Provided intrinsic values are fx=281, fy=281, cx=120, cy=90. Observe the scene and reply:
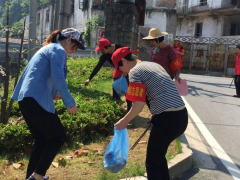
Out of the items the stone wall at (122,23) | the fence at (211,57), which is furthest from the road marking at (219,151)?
the fence at (211,57)

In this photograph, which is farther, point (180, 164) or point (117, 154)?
point (180, 164)

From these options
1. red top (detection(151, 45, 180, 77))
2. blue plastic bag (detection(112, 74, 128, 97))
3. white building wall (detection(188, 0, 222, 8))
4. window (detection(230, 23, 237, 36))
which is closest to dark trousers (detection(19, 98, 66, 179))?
blue plastic bag (detection(112, 74, 128, 97))

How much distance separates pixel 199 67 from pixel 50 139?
25.9 metres

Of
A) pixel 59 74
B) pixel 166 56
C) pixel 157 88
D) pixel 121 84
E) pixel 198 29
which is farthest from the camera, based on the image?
pixel 198 29

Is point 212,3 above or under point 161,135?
above

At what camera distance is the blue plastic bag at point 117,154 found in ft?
10.1

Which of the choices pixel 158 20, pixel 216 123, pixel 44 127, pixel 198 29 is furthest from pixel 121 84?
pixel 198 29

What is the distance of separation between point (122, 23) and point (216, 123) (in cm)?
624

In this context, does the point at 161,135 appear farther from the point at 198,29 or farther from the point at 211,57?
the point at 198,29

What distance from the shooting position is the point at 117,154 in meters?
3.12

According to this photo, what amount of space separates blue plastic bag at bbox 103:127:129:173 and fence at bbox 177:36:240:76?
24967mm

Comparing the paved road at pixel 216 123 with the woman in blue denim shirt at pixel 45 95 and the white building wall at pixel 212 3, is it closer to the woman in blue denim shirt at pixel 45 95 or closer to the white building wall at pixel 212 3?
the woman in blue denim shirt at pixel 45 95

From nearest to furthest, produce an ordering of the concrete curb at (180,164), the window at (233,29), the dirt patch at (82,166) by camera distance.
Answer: the dirt patch at (82,166)
the concrete curb at (180,164)
the window at (233,29)

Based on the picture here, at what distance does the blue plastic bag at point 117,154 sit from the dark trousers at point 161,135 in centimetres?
33
